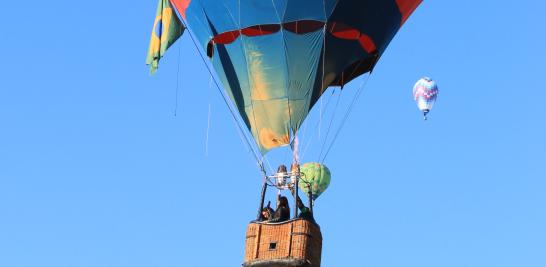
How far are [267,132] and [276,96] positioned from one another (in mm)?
562

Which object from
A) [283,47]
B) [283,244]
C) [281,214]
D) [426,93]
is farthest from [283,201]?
[426,93]

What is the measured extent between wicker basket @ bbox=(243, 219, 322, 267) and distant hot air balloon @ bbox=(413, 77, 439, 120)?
1735cm

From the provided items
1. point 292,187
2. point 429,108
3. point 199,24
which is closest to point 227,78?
point 199,24

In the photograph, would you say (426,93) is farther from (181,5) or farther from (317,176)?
(181,5)

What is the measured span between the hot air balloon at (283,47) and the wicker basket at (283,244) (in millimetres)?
943

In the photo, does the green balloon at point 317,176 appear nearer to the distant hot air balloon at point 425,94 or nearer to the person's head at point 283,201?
the person's head at point 283,201

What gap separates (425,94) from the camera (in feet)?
116

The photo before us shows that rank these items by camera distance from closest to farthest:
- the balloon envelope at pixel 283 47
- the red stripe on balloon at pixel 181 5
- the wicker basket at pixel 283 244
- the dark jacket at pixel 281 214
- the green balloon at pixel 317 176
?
the wicker basket at pixel 283 244, the dark jacket at pixel 281 214, the balloon envelope at pixel 283 47, the red stripe on balloon at pixel 181 5, the green balloon at pixel 317 176

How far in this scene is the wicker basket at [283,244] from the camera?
17.8 m

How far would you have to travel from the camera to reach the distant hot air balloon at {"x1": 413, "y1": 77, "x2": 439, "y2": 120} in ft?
115

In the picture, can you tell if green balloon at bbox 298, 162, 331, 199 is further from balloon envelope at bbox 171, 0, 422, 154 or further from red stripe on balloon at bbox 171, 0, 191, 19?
red stripe on balloon at bbox 171, 0, 191, 19

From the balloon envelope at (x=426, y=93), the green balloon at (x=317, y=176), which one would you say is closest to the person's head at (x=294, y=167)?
the green balloon at (x=317, y=176)

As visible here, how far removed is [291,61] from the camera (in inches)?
772

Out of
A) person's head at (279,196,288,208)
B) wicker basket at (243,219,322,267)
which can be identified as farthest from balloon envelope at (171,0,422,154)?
wicker basket at (243,219,322,267)
